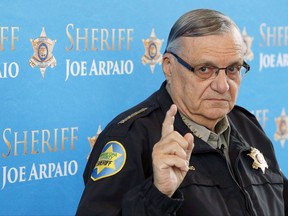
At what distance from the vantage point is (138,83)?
258 centimetres

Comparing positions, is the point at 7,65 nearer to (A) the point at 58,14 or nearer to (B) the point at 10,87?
(B) the point at 10,87

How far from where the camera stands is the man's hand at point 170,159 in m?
1.81

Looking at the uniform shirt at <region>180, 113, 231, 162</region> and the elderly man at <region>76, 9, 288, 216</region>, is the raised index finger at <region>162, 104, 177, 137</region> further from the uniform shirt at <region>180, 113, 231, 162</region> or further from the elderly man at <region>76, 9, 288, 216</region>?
the uniform shirt at <region>180, 113, 231, 162</region>

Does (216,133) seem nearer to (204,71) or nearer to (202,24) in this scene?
(204,71)

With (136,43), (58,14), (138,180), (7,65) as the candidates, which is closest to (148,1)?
(136,43)

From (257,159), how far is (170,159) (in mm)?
525

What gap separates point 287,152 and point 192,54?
3.68 ft

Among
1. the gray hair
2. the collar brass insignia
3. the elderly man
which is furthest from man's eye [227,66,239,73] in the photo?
the collar brass insignia

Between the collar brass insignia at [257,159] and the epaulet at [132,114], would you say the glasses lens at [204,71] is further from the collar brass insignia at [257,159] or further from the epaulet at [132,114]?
the collar brass insignia at [257,159]

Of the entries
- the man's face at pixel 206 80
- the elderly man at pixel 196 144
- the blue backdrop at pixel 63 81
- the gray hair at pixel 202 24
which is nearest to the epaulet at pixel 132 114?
Answer: the elderly man at pixel 196 144

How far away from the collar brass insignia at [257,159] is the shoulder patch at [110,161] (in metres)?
0.45

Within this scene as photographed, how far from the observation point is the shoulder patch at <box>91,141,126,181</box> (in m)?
1.97

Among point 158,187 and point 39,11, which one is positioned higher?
point 39,11

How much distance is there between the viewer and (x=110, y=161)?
1.99 meters
